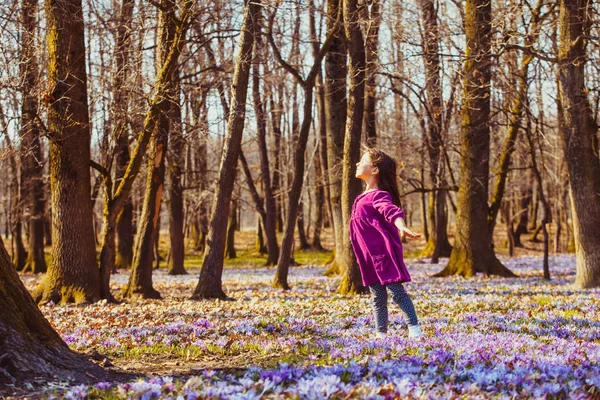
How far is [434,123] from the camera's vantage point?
61.9 ft

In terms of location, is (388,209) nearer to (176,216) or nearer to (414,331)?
(414,331)

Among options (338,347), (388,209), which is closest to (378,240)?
(388,209)

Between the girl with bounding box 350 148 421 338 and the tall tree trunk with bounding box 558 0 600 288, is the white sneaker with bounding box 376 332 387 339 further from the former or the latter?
the tall tree trunk with bounding box 558 0 600 288

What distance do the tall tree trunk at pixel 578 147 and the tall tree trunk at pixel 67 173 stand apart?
10.2m

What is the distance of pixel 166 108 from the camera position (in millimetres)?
14172

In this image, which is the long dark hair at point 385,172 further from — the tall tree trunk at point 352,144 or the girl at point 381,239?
the tall tree trunk at point 352,144

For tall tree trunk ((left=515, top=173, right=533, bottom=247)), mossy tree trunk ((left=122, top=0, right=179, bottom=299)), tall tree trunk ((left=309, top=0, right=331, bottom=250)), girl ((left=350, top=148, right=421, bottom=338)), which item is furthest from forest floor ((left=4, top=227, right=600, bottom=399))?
tall tree trunk ((left=515, top=173, right=533, bottom=247))

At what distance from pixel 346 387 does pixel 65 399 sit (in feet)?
7.03

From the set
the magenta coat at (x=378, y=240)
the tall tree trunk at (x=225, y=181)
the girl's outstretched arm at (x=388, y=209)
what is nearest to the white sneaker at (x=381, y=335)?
the magenta coat at (x=378, y=240)

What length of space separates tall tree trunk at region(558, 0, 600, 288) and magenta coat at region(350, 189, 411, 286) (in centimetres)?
781

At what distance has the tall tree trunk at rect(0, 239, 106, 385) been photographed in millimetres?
5207

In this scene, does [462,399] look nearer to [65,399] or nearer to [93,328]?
[65,399]

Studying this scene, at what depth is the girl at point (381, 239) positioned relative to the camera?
7.12 meters

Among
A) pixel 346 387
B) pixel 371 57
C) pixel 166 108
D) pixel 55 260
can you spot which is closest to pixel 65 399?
pixel 346 387
